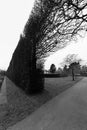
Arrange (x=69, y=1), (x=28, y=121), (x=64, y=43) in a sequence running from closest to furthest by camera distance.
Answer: (x=28, y=121) < (x=69, y=1) < (x=64, y=43)

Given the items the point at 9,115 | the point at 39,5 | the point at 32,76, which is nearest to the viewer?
the point at 9,115

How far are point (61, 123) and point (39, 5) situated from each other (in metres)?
5.25

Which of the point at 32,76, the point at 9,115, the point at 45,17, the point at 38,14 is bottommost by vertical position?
the point at 9,115

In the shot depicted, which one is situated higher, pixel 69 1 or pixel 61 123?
pixel 69 1

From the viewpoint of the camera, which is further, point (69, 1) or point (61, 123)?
point (69, 1)

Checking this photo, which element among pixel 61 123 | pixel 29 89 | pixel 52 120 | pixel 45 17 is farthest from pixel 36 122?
pixel 45 17

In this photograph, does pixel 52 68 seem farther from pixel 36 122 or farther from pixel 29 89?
pixel 36 122

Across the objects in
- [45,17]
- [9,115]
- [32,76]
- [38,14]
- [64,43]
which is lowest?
[9,115]

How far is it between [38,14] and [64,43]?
291cm

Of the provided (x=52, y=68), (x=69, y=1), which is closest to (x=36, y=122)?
(x=69, y=1)

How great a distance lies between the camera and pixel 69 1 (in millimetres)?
3029

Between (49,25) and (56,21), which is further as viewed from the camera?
(49,25)

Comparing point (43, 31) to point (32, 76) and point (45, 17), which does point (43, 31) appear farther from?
point (32, 76)

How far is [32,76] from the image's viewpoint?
15.5 ft
